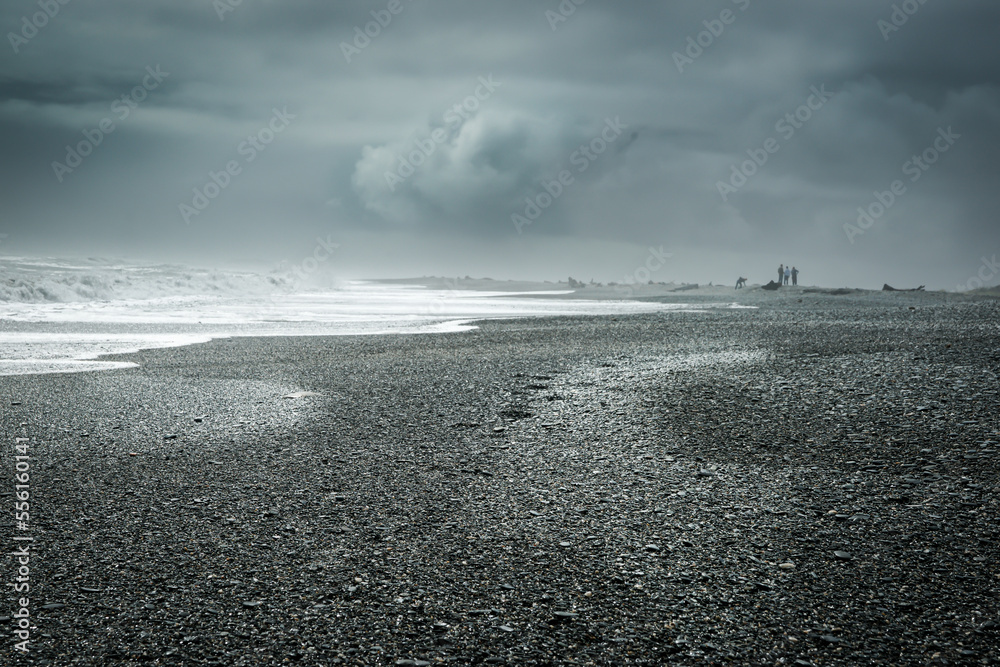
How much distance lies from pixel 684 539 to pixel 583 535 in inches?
26.6

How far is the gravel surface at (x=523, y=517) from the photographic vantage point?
12.0 ft

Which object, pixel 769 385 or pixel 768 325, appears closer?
pixel 769 385

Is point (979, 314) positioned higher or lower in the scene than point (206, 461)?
higher

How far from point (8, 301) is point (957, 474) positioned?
114ft

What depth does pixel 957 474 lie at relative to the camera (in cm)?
590

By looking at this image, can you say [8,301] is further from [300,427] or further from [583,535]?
[583,535]

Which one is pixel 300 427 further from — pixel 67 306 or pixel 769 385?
pixel 67 306

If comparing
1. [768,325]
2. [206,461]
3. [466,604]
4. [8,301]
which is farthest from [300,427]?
[8,301]

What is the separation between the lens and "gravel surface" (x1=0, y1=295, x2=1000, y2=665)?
144 inches

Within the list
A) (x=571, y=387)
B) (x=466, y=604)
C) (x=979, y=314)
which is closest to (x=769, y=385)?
(x=571, y=387)

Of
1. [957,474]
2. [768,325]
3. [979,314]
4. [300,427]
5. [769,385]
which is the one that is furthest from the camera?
[979,314]

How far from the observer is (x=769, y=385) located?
30.0 feet

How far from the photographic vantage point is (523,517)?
523cm

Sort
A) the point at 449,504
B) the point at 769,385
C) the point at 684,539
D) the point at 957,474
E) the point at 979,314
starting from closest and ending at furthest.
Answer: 1. the point at 684,539
2. the point at 449,504
3. the point at 957,474
4. the point at 769,385
5. the point at 979,314
